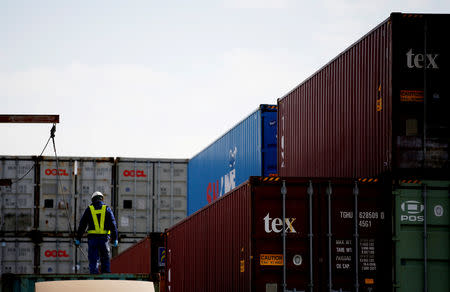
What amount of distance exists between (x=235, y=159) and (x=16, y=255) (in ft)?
30.4

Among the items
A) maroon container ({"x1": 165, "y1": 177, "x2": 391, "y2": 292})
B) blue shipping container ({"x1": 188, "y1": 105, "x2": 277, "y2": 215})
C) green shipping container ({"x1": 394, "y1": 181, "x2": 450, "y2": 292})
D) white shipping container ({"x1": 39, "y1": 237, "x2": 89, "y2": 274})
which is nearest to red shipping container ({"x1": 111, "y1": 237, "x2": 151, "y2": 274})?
white shipping container ({"x1": 39, "y1": 237, "x2": 89, "y2": 274})

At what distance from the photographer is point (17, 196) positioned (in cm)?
2648

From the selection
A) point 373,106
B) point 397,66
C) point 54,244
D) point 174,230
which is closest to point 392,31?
point 397,66

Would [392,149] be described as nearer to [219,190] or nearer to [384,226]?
[384,226]

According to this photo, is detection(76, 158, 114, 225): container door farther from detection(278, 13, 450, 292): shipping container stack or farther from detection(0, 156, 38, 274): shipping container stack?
detection(278, 13, 450, 292): shipping container stack

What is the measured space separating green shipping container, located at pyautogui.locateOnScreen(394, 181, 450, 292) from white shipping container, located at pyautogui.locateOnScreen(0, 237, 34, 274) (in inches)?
663

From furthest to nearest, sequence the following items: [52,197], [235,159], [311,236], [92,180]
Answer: [92,180], [52,197], [235,159], [311,236]

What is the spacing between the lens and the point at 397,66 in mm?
12383

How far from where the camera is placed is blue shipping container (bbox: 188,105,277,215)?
18766 millimetres

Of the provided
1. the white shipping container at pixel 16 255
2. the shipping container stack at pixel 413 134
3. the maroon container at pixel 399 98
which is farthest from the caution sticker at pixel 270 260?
the white shipping container at pixel 16 255

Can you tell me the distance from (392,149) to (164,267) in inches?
353

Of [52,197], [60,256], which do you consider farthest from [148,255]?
[52,197]

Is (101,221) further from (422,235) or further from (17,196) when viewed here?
(17,196)

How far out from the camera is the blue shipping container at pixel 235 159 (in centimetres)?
1877
